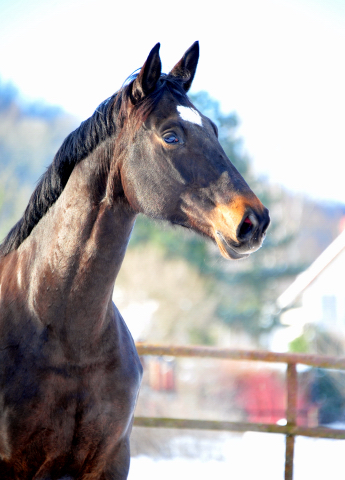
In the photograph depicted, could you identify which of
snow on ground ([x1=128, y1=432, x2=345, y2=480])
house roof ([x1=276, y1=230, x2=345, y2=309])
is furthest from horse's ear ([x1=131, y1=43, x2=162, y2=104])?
house roof ([x1=276, y1=230, x2=345, y2=309])

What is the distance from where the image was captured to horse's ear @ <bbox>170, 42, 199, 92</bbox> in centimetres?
181

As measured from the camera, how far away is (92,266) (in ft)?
5.19

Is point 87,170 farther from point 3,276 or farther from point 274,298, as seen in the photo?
point 274,298

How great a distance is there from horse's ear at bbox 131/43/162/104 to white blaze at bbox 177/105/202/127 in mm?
133

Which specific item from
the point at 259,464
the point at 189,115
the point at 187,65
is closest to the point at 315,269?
the point at 259,464

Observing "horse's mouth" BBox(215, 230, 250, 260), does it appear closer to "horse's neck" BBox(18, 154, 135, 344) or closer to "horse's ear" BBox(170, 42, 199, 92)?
"horse's neck" BBox(18, 154, 135, 344)

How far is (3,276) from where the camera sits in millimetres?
1816

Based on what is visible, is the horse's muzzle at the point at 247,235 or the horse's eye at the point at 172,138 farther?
the horse's eye at the point at 172,138

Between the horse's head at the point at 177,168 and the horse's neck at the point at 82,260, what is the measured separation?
0.13m

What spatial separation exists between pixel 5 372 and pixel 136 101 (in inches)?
41.8

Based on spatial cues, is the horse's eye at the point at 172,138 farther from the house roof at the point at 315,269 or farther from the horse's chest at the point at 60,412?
the house roof at the point at 315,269

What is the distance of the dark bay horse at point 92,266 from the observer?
59.8 inches

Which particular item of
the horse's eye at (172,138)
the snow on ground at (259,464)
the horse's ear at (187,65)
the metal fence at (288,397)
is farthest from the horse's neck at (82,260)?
the snow on ground at (259,464)

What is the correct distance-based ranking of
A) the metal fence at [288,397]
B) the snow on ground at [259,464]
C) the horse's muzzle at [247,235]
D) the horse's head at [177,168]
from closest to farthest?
the horse's muzzle at [247,235] → the horse's head at [177,168] → the metal fence at [288,397] → the snow on ground at [259,464]
